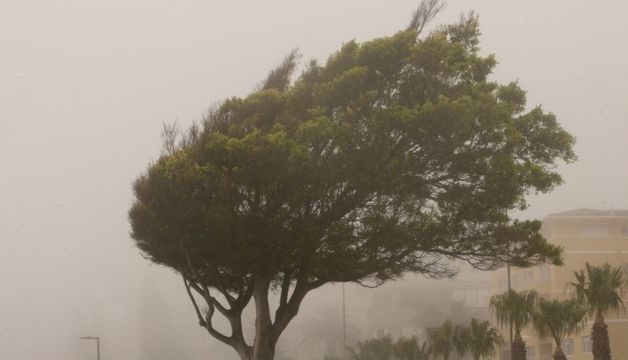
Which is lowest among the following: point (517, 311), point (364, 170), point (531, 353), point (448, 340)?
point (531, 353)

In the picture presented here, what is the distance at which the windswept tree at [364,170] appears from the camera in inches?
889

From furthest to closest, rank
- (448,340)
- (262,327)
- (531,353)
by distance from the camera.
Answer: (531,353), (448,340), (262,327)

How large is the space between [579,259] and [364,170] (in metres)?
53.3

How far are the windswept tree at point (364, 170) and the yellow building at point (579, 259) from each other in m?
47.3

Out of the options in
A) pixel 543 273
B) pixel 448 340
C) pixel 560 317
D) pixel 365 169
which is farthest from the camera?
pixel 543 273

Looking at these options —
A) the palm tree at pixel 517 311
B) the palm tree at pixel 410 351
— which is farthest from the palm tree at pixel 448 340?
the palm tree at pixel 410 351

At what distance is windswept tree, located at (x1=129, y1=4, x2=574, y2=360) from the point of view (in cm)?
2258

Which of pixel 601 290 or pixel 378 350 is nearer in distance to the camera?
pixel 601 290

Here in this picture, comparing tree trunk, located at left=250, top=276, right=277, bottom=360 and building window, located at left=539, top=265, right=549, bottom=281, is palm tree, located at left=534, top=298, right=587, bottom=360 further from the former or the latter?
building window, located at left=539, top=265, right=549, bottom=281

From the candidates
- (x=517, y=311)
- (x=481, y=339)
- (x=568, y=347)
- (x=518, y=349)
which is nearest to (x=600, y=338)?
(x=517, y=311)

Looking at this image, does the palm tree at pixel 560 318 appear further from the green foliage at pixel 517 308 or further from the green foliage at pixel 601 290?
the green foliage at pixel 517 308

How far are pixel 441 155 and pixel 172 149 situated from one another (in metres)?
7.11

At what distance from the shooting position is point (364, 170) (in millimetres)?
22953

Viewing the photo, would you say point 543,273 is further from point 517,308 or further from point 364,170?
point 364,170
